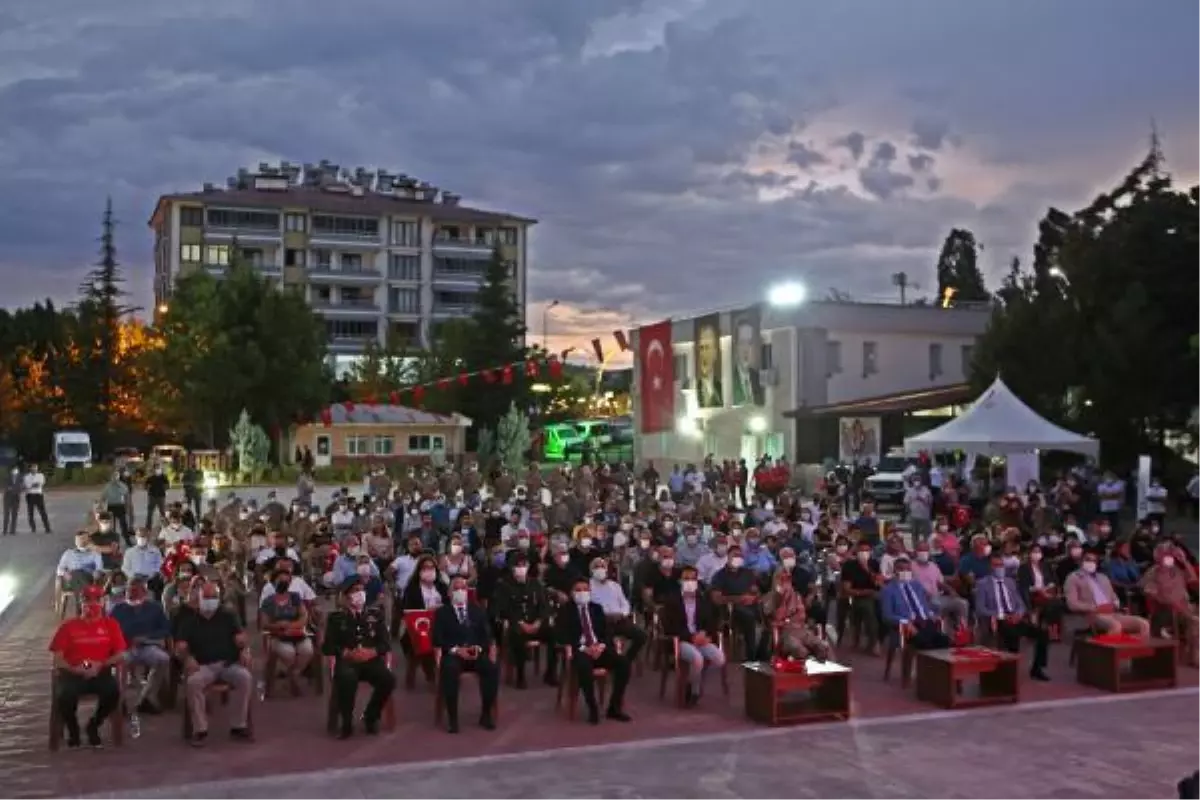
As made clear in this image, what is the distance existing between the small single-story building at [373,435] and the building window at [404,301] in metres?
33.0

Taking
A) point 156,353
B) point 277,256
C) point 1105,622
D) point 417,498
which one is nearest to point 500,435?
point 156,353

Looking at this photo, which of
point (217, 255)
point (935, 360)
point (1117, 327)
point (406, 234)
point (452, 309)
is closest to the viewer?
point (1117, 327)

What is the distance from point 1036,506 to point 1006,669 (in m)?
10.5

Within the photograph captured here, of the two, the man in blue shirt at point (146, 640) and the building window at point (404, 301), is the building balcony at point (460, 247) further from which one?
the man in blue shirt at point (146, 640)

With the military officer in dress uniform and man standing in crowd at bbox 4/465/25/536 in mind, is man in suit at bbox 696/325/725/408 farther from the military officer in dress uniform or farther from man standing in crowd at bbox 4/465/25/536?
the military officer in dress uniform

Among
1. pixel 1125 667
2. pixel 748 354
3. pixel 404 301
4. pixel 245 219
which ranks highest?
pixel 245 219

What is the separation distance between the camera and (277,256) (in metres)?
85.9

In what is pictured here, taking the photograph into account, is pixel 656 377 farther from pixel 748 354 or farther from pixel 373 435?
pixel 373 435

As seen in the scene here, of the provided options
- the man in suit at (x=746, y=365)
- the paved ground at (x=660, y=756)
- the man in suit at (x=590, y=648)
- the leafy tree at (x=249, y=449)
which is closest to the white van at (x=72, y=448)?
the leafy tree at (x=249, y=449)

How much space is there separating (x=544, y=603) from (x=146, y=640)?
12.4ft

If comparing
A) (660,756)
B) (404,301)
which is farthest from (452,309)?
(660,756)

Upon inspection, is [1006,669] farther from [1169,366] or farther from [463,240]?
[463,240]

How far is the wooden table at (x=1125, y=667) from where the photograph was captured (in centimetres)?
1176

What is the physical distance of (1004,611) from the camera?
43.0ft
